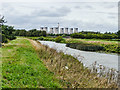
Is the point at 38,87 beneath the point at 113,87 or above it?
above

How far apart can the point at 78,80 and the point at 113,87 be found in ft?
5.46

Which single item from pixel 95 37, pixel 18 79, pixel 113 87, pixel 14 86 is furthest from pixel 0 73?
pixel 95 37

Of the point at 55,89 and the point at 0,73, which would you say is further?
the point at 0,73

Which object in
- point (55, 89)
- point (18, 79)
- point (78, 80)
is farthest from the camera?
point (78, 80)

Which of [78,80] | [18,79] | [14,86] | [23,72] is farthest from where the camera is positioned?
[23,72]

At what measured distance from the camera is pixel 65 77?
8125mm

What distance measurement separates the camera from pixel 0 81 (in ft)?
20.7

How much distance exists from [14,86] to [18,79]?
88cm

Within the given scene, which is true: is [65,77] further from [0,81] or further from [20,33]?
[20,33]

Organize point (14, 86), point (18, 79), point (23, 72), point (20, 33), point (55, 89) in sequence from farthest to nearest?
point (20, 33)
point (23, 72)
point (18, 79)
point (55, 89)
point (14, 86)

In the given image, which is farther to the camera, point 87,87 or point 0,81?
point 87,87

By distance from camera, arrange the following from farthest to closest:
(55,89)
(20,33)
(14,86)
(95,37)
Result: (20,33), (95,37), (55,89), (14,86)

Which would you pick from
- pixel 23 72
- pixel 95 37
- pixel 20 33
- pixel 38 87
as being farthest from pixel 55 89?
pixel 20 33

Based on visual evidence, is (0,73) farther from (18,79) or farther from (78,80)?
(78,80)
